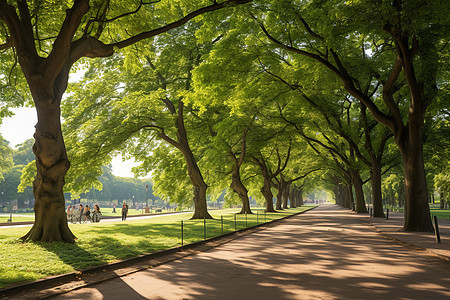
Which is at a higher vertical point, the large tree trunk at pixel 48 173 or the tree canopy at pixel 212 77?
the tree canopy at pixel 212 77

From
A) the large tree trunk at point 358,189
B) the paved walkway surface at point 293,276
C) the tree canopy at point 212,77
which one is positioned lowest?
→ the paved walkway surface at point 293,276

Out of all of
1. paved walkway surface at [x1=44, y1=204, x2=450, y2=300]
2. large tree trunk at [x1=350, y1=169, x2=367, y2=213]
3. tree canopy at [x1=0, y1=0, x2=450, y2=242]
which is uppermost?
tree canopy at [x1=0, y1=0, x2=450, y2=242]

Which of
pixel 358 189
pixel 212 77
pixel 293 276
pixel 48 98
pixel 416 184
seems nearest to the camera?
pixel 293 276

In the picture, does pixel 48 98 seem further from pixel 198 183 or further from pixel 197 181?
pixel 198 183

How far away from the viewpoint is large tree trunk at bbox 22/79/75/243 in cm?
1186

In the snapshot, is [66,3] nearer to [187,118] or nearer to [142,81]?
[142,81]

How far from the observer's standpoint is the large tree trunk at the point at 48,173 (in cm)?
1186

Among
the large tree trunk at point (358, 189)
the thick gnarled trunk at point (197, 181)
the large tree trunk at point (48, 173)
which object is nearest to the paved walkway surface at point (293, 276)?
the large tree trunk at point (48, 173)

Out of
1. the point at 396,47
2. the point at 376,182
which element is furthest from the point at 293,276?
the point at 376,182

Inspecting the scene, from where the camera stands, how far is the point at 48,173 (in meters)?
12.1

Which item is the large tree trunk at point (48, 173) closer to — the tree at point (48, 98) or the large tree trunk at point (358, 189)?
the tree at point (48, 98)

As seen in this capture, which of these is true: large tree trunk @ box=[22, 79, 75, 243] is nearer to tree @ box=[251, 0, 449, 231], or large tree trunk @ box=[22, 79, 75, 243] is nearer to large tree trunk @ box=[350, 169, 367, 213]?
tree @ box=[251, 0, 449, 231]

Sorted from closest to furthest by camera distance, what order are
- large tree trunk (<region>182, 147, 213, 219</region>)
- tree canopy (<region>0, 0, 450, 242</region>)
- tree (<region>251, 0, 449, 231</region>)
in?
tree canopy (<region>0, 0, 450, 242</region>) < tree (<region>251, 0, 449, 231</region>) < large tree trunk (<region>182, 147, 213, 219</region>)

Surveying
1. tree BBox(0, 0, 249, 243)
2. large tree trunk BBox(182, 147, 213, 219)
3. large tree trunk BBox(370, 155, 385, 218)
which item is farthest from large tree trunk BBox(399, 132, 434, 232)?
large tree trunk BBox(182, 147, 213, 219)
